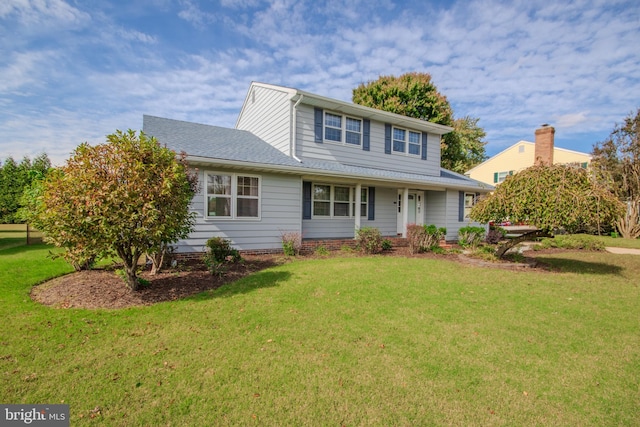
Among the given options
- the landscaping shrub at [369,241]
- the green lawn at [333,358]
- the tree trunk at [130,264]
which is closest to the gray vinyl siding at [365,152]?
the landscaping shrub at [369,241]

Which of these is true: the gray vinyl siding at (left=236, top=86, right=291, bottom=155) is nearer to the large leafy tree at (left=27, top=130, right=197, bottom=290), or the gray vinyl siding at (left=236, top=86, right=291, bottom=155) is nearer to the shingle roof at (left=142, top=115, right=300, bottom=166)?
the shingle roof at (left=142, top=115, right=300, bottom=166)

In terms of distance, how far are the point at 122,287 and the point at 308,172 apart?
6.57 m

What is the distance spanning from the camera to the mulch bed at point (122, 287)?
5344mm

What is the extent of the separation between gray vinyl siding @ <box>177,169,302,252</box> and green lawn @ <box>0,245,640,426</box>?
3.75 m

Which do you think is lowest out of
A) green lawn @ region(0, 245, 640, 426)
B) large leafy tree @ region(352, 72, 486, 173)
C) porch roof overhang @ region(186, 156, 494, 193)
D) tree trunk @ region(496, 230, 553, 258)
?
green lawn @ region(0, 245, 640, 426)

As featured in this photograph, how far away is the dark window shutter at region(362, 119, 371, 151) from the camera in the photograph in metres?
13.5

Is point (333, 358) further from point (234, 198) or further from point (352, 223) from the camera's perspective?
point (352, 223)

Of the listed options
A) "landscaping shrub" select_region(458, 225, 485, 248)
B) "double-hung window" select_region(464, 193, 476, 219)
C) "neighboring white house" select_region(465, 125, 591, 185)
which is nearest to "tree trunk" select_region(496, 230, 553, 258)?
"landscaping shrub" select_region(458, 225, 485, 248)

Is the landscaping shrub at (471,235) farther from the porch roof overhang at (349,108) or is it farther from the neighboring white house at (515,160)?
the neighboring white house at (515,160)

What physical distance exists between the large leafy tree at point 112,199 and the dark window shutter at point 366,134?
370 inches

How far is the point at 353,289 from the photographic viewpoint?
247 inches

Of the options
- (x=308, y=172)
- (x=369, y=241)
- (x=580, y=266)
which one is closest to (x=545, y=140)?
(x=580, y=266)

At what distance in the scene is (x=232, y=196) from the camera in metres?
9.82

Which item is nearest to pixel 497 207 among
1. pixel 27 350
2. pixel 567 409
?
pixel 567 409
